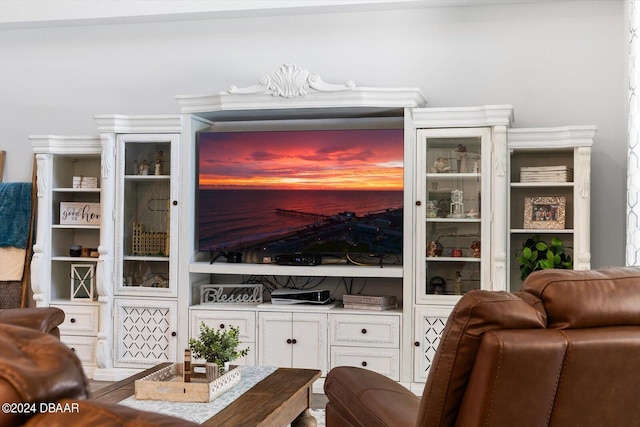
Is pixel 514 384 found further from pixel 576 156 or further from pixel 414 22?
pixel 414 22

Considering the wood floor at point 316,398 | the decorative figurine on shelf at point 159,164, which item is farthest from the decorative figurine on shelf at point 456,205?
the decorative figurine on shelf at point 159,164

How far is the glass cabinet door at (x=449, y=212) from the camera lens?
189 inches

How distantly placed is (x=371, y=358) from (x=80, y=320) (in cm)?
212

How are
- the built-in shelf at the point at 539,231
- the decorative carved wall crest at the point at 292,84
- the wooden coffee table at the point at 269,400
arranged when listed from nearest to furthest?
the wooden coffee table at the point at 269,400 < the built-in shelf at the point at 539,231 < the decorative carved wall crest at the point at 292,84

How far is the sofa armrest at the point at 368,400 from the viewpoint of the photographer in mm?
2416

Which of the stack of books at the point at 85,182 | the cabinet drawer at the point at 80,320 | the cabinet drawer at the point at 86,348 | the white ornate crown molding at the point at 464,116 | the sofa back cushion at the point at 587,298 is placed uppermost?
the white ornate crown molding at the point at 464,116

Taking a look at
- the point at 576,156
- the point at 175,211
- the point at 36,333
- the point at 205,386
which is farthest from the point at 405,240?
the point at 36,333

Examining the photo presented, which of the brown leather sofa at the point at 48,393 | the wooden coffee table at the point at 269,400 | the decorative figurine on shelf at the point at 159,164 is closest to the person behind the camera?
the brown leather sofa at the point at 48,393

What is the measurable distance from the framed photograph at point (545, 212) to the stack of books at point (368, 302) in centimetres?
105

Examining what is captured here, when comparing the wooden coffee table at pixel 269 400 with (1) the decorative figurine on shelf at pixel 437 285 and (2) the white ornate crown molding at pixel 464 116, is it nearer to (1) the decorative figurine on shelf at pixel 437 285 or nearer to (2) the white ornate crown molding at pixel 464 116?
(1) the decorative figurine on shelf at pixel 437 285

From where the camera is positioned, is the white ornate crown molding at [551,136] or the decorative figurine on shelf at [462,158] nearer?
the white ornate crown molding at [551,136]

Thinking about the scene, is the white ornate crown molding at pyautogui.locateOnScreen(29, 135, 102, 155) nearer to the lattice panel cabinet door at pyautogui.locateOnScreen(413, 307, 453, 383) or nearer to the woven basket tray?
the lattice panel cabinet door at pyautogui.locateOnScreen(413, 307, 453, 383)

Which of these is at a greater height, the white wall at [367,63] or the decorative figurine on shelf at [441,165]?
the white wall at [367,63]

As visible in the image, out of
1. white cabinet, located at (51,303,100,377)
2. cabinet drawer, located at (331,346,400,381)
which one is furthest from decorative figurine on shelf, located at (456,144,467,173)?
white cabinet, located at (51,303,100,377)
